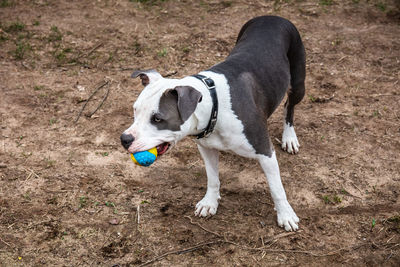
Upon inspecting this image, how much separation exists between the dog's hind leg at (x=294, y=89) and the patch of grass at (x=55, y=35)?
4229 mm

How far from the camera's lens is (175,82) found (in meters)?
3.33

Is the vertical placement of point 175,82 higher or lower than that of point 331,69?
higher

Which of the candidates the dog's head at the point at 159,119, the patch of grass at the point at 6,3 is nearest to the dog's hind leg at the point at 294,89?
the dog's head at the point at 159,119

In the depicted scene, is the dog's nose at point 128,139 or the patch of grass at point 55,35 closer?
the dog's nose at point 128,139

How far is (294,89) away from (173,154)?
1.60 meters

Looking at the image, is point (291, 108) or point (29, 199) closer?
point (29, 199)

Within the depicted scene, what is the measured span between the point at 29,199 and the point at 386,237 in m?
Result: 3.47

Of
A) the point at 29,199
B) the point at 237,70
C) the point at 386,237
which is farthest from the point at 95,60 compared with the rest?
the point at 386,237

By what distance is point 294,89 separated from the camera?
4.78 m

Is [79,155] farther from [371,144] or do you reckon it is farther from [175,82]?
[371,144]

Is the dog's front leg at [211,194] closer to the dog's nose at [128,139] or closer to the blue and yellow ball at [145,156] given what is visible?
the blue and yellow ball at [145,156]

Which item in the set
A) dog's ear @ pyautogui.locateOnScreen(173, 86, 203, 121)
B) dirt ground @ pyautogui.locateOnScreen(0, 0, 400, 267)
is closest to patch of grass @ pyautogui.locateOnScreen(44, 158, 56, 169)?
dirt ground @ pyautogui.locateOnScreen(0, 0, 400, 267)

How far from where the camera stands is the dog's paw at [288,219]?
3912 mm

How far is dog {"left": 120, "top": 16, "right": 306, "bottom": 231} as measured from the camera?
10.3 feet
